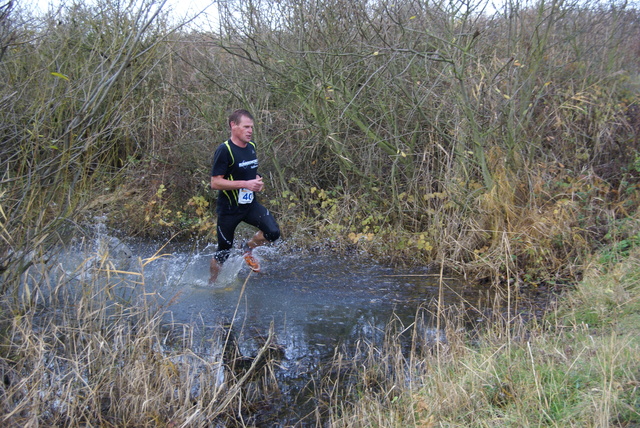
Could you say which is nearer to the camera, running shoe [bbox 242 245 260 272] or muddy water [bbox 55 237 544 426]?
muddy water [bbox 55 237 544 426]

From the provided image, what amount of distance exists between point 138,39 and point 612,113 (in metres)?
6.23

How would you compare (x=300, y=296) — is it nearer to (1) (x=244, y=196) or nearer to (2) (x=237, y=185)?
(1) (x=244, y=196)

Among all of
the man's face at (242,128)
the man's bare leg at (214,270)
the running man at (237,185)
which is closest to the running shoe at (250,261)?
the running man at (237,185)

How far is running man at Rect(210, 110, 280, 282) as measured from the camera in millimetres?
5883

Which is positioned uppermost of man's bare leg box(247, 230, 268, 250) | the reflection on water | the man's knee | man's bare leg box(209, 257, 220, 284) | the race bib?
the race bib

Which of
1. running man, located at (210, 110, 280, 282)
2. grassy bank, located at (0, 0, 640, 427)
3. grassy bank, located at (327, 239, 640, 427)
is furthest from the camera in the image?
running man, located at (210, 110, 280, 282)

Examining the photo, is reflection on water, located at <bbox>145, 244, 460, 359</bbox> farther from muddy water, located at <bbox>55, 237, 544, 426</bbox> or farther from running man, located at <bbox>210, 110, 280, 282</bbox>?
running man, located at <bbox>210, 110, 280, 282</bbox>

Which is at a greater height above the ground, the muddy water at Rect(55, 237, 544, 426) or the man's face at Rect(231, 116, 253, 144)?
the man's face at Rect(231, 116, 253, 144)

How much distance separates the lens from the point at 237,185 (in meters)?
5.88

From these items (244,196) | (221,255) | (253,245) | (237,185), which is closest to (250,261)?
(253,245)

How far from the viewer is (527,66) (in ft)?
24.4

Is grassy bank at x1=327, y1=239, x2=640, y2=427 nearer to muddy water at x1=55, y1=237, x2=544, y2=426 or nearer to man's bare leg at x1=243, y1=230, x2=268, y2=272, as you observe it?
muddy water at x1=55, y1=237, x2=544, y2=426

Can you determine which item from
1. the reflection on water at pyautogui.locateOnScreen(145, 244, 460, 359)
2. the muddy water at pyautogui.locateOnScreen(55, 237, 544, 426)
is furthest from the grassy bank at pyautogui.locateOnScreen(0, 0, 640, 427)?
the reflection on water at pyautogui.locateOnScreen(145, 244, 460, 359)

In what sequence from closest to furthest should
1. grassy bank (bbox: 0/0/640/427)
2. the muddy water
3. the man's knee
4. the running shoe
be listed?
grassy bank (bbox: 0/0/640/427) < the muddy water < the man's knee < the running shoe
